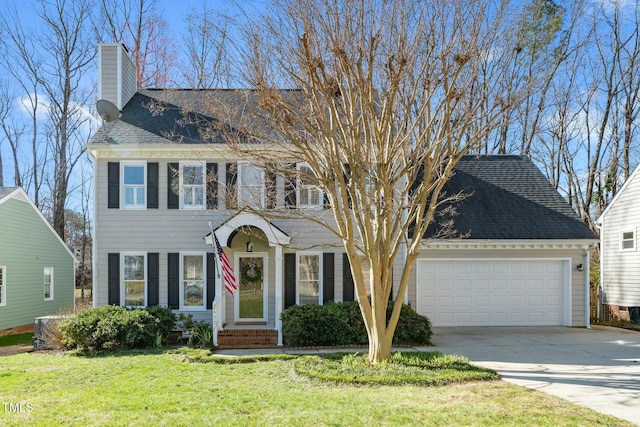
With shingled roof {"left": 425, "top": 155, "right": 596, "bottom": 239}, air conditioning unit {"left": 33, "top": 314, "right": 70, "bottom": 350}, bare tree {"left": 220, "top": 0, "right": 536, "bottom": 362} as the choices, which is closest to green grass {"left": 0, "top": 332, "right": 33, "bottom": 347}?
air conditioning unit {"left": 33, "top": 314, "right": 70, "bottom": 350}

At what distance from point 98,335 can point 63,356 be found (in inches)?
34.0

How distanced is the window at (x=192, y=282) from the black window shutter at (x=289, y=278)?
88.3 inches

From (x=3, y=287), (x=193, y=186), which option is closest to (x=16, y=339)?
(x=3, y=287)

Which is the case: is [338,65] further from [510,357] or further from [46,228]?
[46,228]

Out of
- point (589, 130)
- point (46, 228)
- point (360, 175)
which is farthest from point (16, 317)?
point (589, 130)

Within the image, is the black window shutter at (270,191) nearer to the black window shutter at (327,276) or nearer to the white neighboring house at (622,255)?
the black window shutter at (327,276)

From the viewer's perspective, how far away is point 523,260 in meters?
15.3

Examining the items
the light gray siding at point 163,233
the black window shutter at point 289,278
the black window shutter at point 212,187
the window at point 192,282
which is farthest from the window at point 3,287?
the black window shutter at point 289,278

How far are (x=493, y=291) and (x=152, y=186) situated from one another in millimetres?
10319

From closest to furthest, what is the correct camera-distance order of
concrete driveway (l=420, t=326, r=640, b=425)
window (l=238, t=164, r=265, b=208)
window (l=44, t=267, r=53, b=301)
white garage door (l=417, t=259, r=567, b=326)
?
concrete driveway (l=420, t=326, r=640, b=425)
window (l=238, t=164, r=265, b=208)
white garage door (l=417, t=259, r=567, b=326)
window (l=44, t=267, r=53, b=301)

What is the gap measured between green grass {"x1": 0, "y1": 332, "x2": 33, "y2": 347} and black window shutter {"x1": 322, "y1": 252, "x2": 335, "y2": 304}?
864 centimetres

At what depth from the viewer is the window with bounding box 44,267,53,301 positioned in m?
20.1

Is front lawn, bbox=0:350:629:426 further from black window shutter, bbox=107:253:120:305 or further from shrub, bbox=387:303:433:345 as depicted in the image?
black window shutter, bbox=107:253:120:305

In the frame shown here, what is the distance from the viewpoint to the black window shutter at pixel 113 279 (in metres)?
13.7
